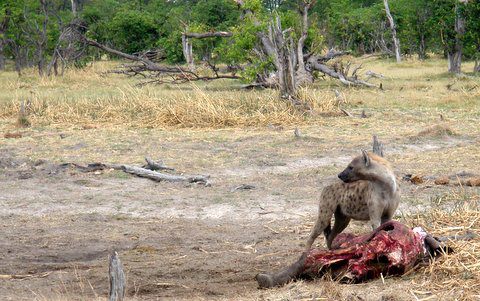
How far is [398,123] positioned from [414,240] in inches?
335

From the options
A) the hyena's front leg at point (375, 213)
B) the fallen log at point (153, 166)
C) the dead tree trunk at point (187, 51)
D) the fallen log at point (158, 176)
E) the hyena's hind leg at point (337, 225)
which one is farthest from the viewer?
the dead tree trunk at point (187, 51)

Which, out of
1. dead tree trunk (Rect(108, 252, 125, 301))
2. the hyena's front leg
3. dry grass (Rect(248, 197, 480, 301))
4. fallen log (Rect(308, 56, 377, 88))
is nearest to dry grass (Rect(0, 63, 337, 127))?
fallen log (Rect(308, 56, 377, 88))

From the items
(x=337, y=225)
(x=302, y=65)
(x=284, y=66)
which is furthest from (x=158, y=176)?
(x=302, y=65)

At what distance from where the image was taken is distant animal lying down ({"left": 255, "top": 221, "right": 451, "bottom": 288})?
5.27 m

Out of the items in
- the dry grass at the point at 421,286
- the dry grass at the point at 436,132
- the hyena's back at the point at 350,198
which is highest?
the hyena's back at the point at 350,198

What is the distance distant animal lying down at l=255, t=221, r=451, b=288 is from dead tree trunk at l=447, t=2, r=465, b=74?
18077 mm

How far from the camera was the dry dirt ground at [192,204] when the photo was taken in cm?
564

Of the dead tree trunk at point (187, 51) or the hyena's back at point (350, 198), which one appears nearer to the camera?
the hyena's back at point (350, 198)

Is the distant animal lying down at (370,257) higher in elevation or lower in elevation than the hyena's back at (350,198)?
lower

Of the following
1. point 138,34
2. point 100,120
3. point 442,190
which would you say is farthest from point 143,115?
point 138,34

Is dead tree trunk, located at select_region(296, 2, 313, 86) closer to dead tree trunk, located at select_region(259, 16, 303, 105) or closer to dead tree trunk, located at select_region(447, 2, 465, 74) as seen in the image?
dead tree trunk, located at select_region(259, 16, 303, 105)

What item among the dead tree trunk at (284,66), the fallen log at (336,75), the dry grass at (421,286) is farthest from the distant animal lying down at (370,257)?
the fallen log at (336,75)

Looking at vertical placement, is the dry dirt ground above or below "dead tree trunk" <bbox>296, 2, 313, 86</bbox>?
below

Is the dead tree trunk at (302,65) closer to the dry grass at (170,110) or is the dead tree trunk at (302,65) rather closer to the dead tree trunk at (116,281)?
the dry grass at (170,110)
